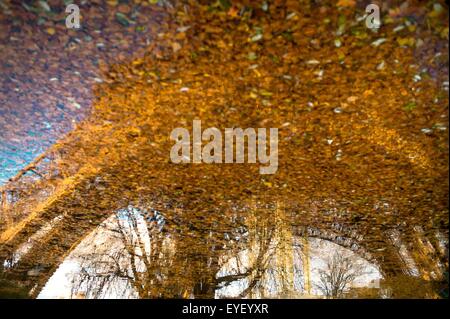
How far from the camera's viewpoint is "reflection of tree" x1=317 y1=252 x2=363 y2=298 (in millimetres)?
11461

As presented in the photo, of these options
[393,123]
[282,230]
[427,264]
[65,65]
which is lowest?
[427,264]

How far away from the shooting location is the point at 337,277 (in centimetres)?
1221

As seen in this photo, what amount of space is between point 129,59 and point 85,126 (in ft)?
4.35

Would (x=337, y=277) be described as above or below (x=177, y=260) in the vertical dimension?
below

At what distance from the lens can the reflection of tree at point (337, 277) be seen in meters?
11.5

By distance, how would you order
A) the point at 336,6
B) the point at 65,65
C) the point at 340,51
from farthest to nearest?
the point at 65,65 → the point at 340,51 → the point at 336,6

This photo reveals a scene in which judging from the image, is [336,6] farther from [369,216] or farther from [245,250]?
[245,250]

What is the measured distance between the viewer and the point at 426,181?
4715mm

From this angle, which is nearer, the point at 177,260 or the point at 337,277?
the point at 177,260

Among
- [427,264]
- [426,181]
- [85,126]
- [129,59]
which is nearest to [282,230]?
[426,181]

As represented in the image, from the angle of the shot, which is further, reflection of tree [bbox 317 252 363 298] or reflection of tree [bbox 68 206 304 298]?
reflection of tree [bbox 317 252 363 298]

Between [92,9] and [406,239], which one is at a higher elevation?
[92,9]

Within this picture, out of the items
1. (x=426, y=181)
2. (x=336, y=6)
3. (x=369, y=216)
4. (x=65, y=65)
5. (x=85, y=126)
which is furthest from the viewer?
(x=369, y=216)

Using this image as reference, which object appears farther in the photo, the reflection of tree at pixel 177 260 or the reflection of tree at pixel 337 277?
the reflection of tree at pixel 337 277
